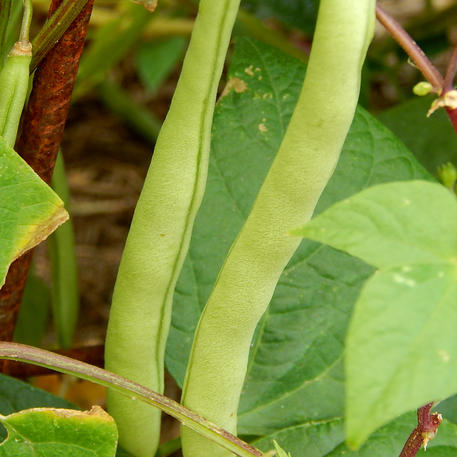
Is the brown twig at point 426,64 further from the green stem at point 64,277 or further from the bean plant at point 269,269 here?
the green stem at point 64,277

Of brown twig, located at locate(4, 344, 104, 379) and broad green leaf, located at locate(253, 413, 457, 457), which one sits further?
brown twig, located at locate(4, 344, 104, 379)

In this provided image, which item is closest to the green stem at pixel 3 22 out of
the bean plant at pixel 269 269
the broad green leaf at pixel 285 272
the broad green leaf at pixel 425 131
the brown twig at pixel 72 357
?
the bean plant at pixel 269 269

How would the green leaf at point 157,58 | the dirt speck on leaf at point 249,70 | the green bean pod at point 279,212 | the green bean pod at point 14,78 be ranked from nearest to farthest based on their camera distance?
the green bean pod at point 279,212, the green bean pod at point 14,78, the dirt speck on leaf at point 249,70, the green leaf at point 157,58

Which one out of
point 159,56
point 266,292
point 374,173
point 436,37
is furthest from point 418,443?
point 159,56

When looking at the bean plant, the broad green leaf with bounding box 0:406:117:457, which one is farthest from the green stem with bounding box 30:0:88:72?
the broad green leaf with bounding box 0:406:117:457

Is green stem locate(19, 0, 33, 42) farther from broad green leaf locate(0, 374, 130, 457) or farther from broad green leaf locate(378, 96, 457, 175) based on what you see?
broad green leaf locate(378, 96, 457, 175)

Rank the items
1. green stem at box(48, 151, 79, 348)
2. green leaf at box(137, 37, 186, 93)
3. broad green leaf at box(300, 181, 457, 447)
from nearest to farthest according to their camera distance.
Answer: broad green leaf at box(300, 181, 457, 447)
green stem at box(48, 151, 79, 348)
green leaf at box(137, 37, 186, 93)

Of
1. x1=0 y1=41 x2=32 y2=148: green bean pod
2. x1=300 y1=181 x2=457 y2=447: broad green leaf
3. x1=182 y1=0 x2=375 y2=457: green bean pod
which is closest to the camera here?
x1=300 y1=181 x2=457 y2=447: broad green leaf
